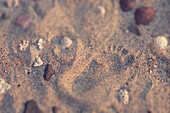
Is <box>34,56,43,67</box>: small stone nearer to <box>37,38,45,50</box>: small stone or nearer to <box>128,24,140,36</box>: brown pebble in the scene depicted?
<box>37,38,45,50</box>: small stone

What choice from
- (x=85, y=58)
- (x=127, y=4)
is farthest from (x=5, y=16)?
(x=127, y=4)

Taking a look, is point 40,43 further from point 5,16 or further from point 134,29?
point 134,29

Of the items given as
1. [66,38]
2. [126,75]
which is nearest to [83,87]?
[126,75]

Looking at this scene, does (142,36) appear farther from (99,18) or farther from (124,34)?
(99,18)

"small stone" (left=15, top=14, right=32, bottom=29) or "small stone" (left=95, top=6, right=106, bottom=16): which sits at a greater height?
"small stone" (left=15, top=14, right=32, bottom=29)

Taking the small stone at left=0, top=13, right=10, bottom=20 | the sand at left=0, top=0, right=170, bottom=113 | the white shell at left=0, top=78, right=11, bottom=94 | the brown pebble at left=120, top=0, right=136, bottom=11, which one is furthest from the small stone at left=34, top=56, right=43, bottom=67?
the brown pebble at left=120, top=0, right=136, bottom=11

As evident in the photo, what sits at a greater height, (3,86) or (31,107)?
(3,86)

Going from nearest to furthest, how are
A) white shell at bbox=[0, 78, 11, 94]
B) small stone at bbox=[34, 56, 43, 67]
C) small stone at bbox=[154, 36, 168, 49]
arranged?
white shell at bbox=[0, 78, 11, 94], small stone at bbox=[34, 56, 43, 67], small stone at bbox=[154, 36, 168, 49]
